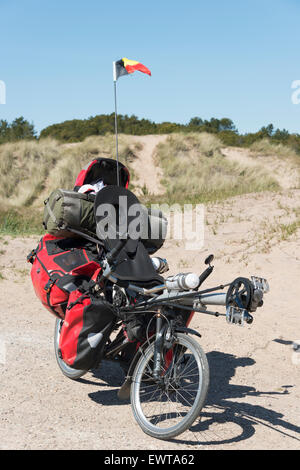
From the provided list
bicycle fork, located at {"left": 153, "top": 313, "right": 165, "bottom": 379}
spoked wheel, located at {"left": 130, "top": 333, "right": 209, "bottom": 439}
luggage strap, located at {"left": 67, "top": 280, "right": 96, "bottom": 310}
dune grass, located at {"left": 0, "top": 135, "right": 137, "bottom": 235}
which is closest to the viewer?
spoked wheel, located at {"left": 130, "top": 333, "right": 209, "bottom": 439}

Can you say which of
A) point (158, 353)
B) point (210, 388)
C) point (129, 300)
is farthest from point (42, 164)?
point (158, 353)

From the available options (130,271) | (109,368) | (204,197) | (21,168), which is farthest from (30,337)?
(21,168)

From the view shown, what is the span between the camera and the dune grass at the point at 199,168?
870 inches

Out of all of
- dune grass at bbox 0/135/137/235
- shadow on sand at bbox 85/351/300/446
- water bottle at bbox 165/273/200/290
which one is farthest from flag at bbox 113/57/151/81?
dune grass at bbox 0/135/137/235

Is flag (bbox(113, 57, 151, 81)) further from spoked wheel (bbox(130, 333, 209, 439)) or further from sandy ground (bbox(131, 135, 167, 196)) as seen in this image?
sandy ground (bbox(131, 135, 167, 196))

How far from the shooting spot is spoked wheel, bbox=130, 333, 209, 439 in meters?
3.43

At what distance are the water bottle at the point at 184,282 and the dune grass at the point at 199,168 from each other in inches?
671

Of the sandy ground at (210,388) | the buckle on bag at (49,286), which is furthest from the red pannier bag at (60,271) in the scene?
the sandy ground at (210,388)

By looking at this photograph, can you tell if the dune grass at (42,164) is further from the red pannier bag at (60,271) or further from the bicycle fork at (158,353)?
the bicycle fork at (158,353)

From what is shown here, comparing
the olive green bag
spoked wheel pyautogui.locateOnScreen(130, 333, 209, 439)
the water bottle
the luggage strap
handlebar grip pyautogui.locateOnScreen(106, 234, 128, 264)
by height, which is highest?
the olive green bag

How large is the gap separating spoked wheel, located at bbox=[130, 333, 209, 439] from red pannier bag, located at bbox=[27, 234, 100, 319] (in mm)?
894

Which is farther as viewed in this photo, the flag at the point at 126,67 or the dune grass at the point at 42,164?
the dune grass at the point at 42,164

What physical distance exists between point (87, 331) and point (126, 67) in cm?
250

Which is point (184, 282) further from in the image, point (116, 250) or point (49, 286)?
point (49, 286)
